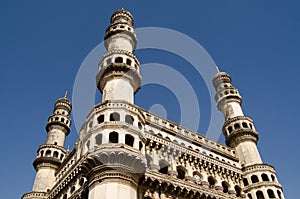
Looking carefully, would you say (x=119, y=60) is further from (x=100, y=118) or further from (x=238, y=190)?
(x=238, y=190)

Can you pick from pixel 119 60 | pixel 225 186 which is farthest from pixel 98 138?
pixel 225 186

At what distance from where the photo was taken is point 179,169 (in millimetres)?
27750

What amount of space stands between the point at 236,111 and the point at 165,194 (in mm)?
19755

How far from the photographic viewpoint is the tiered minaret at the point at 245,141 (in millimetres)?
31109

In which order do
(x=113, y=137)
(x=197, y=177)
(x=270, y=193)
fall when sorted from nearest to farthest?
(x=113, y=137)
(x=197, y=177)
(x=270, y=193)

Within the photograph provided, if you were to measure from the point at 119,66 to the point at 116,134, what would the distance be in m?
8.29

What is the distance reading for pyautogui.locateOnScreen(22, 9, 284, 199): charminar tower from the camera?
22.6m

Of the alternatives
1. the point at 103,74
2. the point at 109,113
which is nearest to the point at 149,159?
the point at 109,113

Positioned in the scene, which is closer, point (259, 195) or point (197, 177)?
point (197, 177)

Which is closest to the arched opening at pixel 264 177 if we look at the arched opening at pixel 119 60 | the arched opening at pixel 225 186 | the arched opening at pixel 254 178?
the arched opening at pixel 254 178

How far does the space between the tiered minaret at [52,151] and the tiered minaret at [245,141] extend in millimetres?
20459

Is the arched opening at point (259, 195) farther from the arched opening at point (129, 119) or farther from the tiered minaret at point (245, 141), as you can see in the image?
Answer: the arched opening at point (129, 119)

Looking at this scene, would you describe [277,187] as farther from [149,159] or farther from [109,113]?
[109,113]

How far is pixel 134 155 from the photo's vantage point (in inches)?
893
